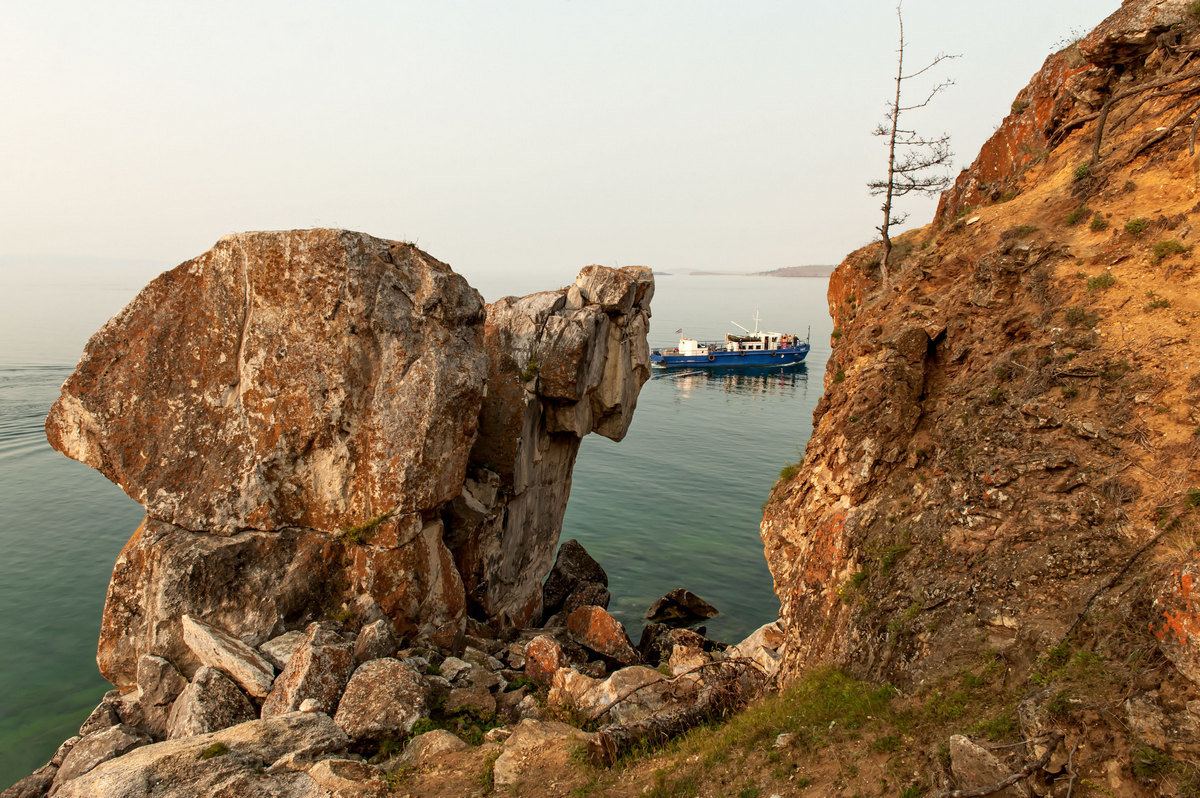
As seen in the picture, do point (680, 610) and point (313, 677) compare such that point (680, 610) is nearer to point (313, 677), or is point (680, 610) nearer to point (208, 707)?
point (313, 677)

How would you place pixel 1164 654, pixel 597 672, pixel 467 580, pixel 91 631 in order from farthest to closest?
A: pixel 91 631
pixel 467 580
pixel 597 672
pixel 1164 654

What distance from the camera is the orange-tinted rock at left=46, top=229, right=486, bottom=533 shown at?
1393 centimetres

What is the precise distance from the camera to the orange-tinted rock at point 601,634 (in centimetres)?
1755

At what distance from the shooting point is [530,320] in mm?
21266

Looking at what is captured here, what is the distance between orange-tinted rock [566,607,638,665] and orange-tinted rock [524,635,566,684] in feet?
12.0

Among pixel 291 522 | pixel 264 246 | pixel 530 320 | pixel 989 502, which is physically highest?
pixel 264 246

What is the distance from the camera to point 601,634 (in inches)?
715

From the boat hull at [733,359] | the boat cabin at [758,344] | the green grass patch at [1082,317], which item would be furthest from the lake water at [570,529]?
the boat cabin at [758,344]

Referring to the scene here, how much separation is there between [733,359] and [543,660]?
71603 mm

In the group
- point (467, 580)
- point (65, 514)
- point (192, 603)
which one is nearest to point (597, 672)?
point (467, 580)

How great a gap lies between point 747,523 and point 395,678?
77.1 feet

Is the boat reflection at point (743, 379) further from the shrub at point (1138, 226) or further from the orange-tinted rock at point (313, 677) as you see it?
the orange-tinted rock at point (313, 677)

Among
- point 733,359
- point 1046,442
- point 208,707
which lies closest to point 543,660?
point 208,707

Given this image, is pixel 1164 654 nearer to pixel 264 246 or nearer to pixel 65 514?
pixel 264 246
